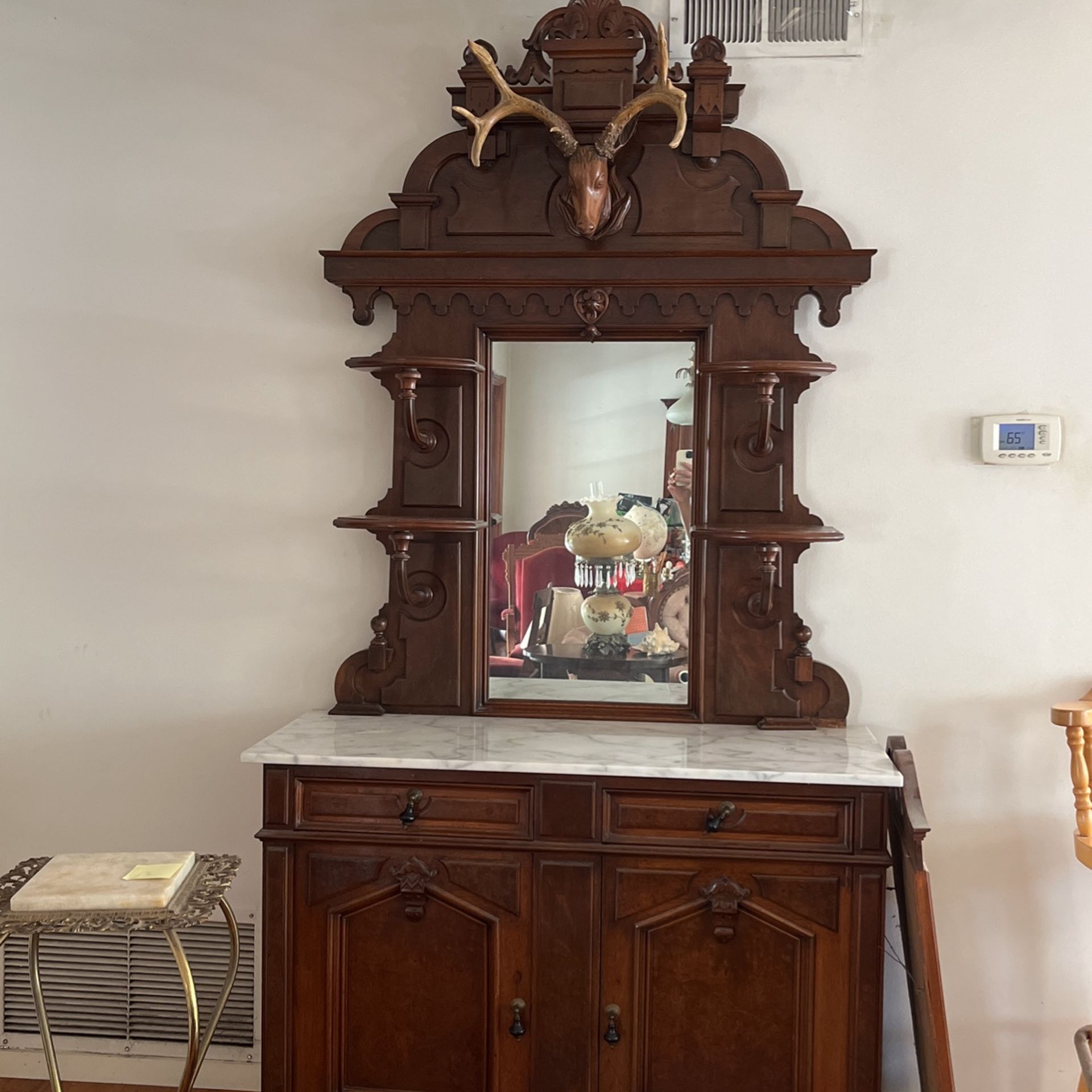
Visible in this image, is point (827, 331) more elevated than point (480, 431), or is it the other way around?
point (827, 331)

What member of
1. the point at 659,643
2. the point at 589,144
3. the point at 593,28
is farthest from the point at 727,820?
the point at 593,28

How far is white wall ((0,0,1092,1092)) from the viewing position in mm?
2607

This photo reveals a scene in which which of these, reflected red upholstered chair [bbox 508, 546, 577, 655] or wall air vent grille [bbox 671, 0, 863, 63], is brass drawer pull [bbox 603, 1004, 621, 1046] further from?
wall air vent grille [bbox 671, 0, 863, 63]

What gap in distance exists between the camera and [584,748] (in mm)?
2359

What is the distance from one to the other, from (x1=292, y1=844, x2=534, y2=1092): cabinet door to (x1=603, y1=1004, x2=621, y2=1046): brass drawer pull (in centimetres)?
16

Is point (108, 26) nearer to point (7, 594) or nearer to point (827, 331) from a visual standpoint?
point (7, 594)

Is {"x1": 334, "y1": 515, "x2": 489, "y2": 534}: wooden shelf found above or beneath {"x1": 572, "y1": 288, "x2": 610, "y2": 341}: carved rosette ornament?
beneath

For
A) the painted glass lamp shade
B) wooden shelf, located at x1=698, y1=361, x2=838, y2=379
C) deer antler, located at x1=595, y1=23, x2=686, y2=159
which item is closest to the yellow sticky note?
the painted glass lamp shade

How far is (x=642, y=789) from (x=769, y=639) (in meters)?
0.58

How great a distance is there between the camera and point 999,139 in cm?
260

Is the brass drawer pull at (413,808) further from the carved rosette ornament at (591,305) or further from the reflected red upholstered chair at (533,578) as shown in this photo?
the carved rosette ornament at (591,305)

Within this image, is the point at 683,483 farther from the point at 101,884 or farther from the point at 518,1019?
the point at 101,884

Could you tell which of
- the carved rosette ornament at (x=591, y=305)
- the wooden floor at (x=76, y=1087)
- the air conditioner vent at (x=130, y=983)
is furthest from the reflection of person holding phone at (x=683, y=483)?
the wooden floor at (x=76, y=1087)

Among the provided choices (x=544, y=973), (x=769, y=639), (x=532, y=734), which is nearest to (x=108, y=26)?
(x=532, y=734)
